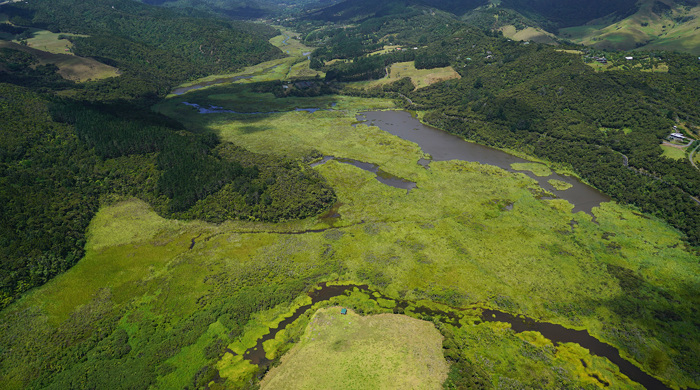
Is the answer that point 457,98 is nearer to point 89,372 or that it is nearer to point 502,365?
point 502,365

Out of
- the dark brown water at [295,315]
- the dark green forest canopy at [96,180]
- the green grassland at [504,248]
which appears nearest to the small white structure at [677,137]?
the green grassland at [504,248]

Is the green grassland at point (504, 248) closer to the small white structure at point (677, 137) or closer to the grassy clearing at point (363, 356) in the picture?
the grassy clearing at point (363, 356)

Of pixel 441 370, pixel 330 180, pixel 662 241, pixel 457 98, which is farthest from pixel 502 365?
pixel 457 98

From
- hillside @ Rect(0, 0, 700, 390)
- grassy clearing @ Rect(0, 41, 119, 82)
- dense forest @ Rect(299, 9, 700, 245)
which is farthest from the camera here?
grassy clearing @ Rect(0, 41, 119, 82)

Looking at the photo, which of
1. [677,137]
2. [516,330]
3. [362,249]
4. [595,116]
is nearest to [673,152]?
[677,137]

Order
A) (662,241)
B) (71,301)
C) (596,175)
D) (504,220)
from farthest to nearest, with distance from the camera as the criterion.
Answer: (596,175), (504,220), (662,241), (71,301)

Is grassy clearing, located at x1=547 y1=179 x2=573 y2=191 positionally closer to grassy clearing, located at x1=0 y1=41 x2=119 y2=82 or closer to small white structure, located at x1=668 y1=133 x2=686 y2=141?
small white structure, located at x1=668 y1=133 x2=686 y2=141

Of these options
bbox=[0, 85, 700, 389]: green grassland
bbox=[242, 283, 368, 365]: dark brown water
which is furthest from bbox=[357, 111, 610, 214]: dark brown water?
bbox=[242, 283, 368, 365]: dark brown water
